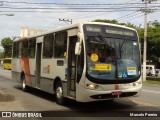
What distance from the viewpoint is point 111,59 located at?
12180 mm

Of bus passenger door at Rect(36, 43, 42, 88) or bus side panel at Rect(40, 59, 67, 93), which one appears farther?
bus passenger door at Rect(36, 43, 42, 88)

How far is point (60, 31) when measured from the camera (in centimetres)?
1419

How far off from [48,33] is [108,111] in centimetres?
501

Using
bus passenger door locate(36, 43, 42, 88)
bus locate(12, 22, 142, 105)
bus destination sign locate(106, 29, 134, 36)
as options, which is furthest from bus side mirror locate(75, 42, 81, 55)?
bus passenger door locate(36, 43, 42, 88)

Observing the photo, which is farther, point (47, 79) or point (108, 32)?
point (47, 79)

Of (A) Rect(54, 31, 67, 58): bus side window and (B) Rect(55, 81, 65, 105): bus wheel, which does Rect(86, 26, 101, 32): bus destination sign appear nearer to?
(A) Rect(54, 31, 67, 58): bus side window

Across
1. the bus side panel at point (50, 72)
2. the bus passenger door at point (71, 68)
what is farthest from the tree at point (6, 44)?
the bus passenger door at point (71, 68)

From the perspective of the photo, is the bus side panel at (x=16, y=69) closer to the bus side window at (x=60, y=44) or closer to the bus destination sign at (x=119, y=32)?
the bus side window at (x=60, y=44)

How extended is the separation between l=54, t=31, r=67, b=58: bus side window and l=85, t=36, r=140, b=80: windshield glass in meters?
1.74

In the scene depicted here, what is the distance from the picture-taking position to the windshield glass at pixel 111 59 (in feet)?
39.0

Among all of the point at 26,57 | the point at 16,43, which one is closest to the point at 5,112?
the point at 26,57

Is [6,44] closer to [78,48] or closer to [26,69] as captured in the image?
[26,69]

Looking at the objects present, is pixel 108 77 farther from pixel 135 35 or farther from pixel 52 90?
pixel 52 90

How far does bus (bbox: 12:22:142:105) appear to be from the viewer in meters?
11.8
